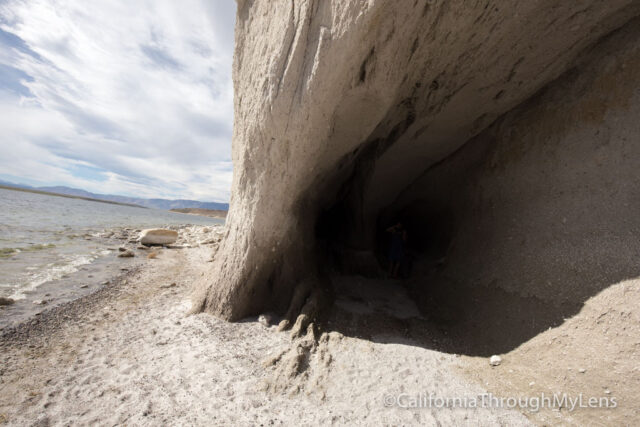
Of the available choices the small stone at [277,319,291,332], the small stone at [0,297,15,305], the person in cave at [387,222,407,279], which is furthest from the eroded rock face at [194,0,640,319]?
the small stone at [0,297,15,305]

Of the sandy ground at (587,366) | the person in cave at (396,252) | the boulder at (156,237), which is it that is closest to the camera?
the sandy ground at (587,366)

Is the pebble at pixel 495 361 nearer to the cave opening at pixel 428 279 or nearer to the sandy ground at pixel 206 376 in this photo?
the cave opening at pixel 428 279

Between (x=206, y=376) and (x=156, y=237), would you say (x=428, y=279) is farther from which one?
(x=156, y=237)

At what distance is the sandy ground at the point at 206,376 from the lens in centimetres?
213

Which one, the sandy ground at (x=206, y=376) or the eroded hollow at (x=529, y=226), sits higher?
the eroded hollow at (x=529, y=226)

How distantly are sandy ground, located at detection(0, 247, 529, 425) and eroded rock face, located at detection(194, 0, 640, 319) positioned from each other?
0.77 meters

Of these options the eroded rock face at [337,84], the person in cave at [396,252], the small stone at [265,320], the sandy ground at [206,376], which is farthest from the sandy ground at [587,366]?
the person in cave at [396,252]

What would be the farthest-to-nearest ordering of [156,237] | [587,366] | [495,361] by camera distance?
[156,237], [495,361], [587,366]

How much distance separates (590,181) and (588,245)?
845mm

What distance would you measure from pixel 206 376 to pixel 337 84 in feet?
11.0

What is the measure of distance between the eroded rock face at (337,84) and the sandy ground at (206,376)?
2.53 ft

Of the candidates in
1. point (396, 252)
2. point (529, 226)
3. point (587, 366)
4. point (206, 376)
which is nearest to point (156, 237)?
point (396, 252)

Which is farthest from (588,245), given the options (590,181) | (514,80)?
(514,80)

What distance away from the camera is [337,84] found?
306 centimetres
